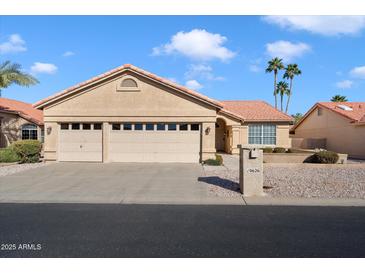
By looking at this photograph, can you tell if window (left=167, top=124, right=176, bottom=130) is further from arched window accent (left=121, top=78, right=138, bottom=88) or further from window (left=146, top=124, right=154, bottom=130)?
arched window accent (left=121, top=78, right=138, bottom=88)

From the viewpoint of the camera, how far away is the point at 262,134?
25.0 metres

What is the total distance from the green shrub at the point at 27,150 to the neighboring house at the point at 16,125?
7749 mm

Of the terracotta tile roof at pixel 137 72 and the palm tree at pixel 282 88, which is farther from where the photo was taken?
→ the palm tree at pixel 282 88

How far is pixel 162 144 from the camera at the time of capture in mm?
16781

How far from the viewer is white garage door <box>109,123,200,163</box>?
16.8 meters

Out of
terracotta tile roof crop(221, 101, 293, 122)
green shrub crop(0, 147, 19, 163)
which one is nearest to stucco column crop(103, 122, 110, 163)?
green shrub crop(0, 147, 19, 163)

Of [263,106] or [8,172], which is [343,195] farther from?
[263,106]

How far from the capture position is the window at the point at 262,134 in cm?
2484

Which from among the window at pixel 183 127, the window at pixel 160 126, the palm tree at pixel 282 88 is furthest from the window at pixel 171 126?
the palm tree at pixel 282 88

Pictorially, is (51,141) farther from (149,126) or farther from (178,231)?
(178,231)

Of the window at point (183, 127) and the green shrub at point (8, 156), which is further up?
the window at point (183, 127)

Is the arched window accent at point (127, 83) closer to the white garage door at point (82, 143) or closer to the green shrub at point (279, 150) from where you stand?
the white garage door at point (82, 143)

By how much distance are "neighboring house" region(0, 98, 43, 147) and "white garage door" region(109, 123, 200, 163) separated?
11.2m

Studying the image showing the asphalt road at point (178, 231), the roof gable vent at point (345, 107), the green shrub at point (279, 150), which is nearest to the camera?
the asphalt road at point (178, 231)
